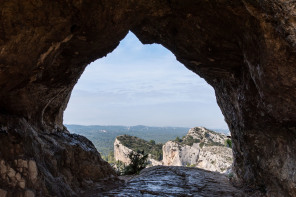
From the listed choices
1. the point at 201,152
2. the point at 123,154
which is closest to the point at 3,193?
the point at 201,152

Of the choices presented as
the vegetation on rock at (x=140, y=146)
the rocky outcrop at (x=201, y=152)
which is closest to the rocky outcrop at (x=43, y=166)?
the rocky outcrop at (x=201, y=152)

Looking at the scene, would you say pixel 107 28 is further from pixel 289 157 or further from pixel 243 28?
pixel 289 157

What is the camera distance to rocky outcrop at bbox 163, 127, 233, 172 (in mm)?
34188

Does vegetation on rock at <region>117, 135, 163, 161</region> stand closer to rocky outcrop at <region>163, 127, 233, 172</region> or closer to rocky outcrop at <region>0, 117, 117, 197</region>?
rocky outcrop at <region>163, 127, 233, 172</region>

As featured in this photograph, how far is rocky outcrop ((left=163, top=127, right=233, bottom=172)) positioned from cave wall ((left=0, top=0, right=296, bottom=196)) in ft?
76.8

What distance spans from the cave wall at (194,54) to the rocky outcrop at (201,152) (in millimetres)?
23406

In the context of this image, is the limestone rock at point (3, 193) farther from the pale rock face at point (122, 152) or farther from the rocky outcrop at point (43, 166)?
the pale rock face at point (122, 152)

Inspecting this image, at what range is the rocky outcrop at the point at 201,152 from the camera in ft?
112

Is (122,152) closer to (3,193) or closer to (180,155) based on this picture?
(180,155)

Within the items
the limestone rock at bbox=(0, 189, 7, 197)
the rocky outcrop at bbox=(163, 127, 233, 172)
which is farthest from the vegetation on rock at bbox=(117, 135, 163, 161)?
the limestone rock at bbox=(0, 189, 7, 197)

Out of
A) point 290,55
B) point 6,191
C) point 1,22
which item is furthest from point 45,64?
point 290,55

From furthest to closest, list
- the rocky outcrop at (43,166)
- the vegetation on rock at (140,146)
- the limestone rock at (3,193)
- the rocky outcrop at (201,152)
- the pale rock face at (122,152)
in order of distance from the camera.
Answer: the vegetation on rock at (140,146)
the pale rock face at (122,152)
the rocky outcrop at (201,152)
the rocky outcrop at (43,166)
the limestone rock at (3,193)

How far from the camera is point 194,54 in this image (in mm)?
8609

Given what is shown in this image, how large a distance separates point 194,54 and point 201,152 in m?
38.7
